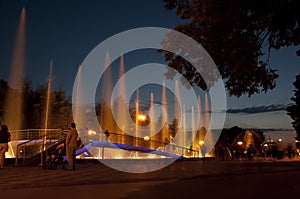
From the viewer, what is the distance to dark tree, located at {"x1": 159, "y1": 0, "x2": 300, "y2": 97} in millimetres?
9352

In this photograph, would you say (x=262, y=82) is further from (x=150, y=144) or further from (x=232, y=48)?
(x=150, y=144)

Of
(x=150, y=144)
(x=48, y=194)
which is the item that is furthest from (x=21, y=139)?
(x=48, y=194)

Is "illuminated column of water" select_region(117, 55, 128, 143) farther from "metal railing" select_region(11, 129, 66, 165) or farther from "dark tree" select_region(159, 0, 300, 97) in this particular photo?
"dark tree" select_region(159, 0, 300, 97)

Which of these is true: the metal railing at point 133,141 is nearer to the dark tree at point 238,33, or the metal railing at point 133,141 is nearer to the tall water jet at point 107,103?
the tall water jet at point 107,103

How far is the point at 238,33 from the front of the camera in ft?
32.5

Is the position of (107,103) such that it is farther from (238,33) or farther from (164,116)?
(238,33)

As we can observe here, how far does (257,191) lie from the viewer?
39.1ft


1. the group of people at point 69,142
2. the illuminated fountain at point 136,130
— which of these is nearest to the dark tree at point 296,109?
the illuminated fountain at point 136,130

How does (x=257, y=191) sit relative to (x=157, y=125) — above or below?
below

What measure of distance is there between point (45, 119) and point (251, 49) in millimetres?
47698

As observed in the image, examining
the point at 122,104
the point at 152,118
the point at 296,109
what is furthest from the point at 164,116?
the point at 296,109

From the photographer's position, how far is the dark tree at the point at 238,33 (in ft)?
30.7

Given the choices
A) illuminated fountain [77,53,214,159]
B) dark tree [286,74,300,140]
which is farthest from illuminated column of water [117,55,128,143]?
dark tree [286,74,300,140]

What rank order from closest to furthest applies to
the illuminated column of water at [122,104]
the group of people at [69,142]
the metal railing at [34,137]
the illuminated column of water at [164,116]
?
the group of people at [69,142] → the metal railing at [34,137] → the illuminated column of water at [122,104] → the illuminated column of water at [164,116]
